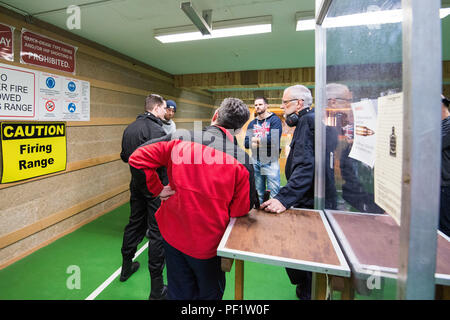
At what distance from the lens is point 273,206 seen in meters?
1.52

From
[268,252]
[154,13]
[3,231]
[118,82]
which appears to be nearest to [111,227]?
[3,231]

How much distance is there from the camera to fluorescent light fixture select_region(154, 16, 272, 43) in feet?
9.94

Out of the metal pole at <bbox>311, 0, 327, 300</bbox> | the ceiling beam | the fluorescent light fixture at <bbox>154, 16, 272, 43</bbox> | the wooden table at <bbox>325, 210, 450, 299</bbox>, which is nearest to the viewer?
the wooden table at <bbox>325, 210, 450, 299</bbox>

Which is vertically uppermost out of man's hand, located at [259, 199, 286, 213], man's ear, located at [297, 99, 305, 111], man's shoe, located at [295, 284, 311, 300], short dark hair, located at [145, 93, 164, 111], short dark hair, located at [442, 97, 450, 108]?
short dark hair, located at [145, 93, 164, 111]

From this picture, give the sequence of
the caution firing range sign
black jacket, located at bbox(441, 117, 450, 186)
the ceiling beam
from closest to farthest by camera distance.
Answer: black jacket, located at bbox(441, 117, 450, 186), the caution firing range sign, the ceiling beam

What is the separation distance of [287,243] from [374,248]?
35 cm

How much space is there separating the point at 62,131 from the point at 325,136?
3.48 meters

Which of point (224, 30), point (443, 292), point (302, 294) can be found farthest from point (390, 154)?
point (224, 30)

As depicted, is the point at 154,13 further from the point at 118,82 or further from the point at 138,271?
the point at 138,271

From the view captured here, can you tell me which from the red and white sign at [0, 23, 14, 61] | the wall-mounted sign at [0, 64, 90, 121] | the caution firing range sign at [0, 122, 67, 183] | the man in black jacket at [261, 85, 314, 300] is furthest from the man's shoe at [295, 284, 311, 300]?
the red and white sign at [0, 23, 14, 61]

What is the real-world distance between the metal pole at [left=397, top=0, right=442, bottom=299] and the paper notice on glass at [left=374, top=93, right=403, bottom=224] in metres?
0.08

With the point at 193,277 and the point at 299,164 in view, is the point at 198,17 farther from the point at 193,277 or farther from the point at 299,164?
the point at 193,277

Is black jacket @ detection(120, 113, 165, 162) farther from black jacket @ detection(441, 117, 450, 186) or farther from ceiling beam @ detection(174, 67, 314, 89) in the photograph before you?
ceiling beam @ detection(174, 67, 314, 89)

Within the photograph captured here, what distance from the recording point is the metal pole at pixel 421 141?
506 mm
